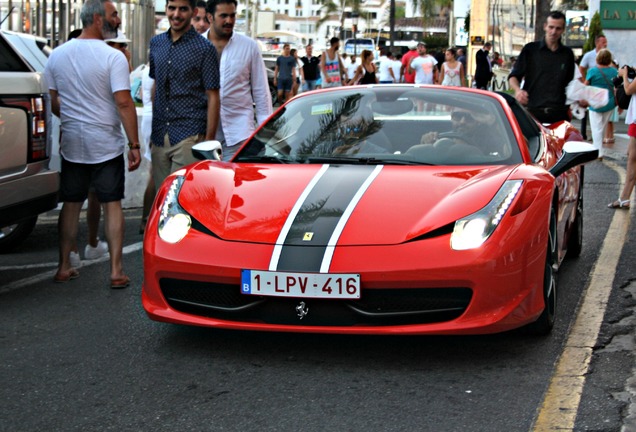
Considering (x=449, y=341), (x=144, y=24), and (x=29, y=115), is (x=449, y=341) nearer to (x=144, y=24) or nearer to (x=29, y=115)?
(x=29, y=115)

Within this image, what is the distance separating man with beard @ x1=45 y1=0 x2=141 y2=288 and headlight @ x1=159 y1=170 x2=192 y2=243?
1.28m

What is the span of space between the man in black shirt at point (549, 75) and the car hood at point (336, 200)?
172 inches

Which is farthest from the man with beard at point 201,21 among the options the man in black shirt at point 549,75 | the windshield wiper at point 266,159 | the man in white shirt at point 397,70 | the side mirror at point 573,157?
the man in white shirt at point 397,70

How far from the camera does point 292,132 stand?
578 centimetres

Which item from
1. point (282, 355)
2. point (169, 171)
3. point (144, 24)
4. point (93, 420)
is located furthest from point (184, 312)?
point (144, 24)

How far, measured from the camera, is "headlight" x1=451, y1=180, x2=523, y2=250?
447 cm

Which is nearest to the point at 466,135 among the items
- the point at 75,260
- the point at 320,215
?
the point at 320,215

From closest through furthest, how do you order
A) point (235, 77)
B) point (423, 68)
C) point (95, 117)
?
point (95, 117) < point (235, 77) < point (423, 68)

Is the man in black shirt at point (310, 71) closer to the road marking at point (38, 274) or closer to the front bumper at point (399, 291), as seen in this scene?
the road marking at point (38, 274)

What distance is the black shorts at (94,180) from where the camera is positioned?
6.38 metres

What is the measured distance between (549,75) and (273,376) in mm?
5787

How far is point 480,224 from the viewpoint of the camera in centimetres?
455

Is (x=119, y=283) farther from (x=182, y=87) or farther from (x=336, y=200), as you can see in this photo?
(x=336, y=200)

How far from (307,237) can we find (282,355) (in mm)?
540
